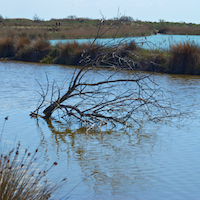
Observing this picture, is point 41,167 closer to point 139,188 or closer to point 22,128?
point 139,188

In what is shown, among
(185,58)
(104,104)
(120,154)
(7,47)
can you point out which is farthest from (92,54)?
(120,154)

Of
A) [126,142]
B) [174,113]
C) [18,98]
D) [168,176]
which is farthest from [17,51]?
[168,176]

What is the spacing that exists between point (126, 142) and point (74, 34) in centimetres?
2397

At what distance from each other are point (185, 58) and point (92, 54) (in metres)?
4.79

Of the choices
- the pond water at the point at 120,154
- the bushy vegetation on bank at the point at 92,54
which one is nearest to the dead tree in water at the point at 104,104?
the pond water at the point at 120,154

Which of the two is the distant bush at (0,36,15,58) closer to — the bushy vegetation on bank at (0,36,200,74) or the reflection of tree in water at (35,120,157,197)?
the bushy vegetation on bank at (0,36,200,74)

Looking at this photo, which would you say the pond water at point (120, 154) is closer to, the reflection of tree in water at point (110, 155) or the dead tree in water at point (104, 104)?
the reflection of tree in water at point (110, 155)

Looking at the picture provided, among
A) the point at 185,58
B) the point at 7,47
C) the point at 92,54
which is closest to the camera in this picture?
the point at 185,58

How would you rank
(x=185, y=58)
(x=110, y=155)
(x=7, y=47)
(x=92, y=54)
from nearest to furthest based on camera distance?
(x=110, y=155), (x=185, y=58), (x=92, y=54), (x=7, y=47)

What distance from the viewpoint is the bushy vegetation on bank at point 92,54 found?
17375 mm

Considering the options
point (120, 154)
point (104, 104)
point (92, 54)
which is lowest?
point (120, 154)

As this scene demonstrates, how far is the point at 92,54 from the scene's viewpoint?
706 inches

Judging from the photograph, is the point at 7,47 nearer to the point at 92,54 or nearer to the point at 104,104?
the point at 92,54

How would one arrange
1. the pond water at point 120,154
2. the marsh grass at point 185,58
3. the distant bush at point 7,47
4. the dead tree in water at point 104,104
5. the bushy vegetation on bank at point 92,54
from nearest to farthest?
the pond water at point 120,154, the dead tree in water at point 104,104, the marsh grass at point 185,58, the bushy vegetation on bank at point 92,54, the distant bush at point 7,47
